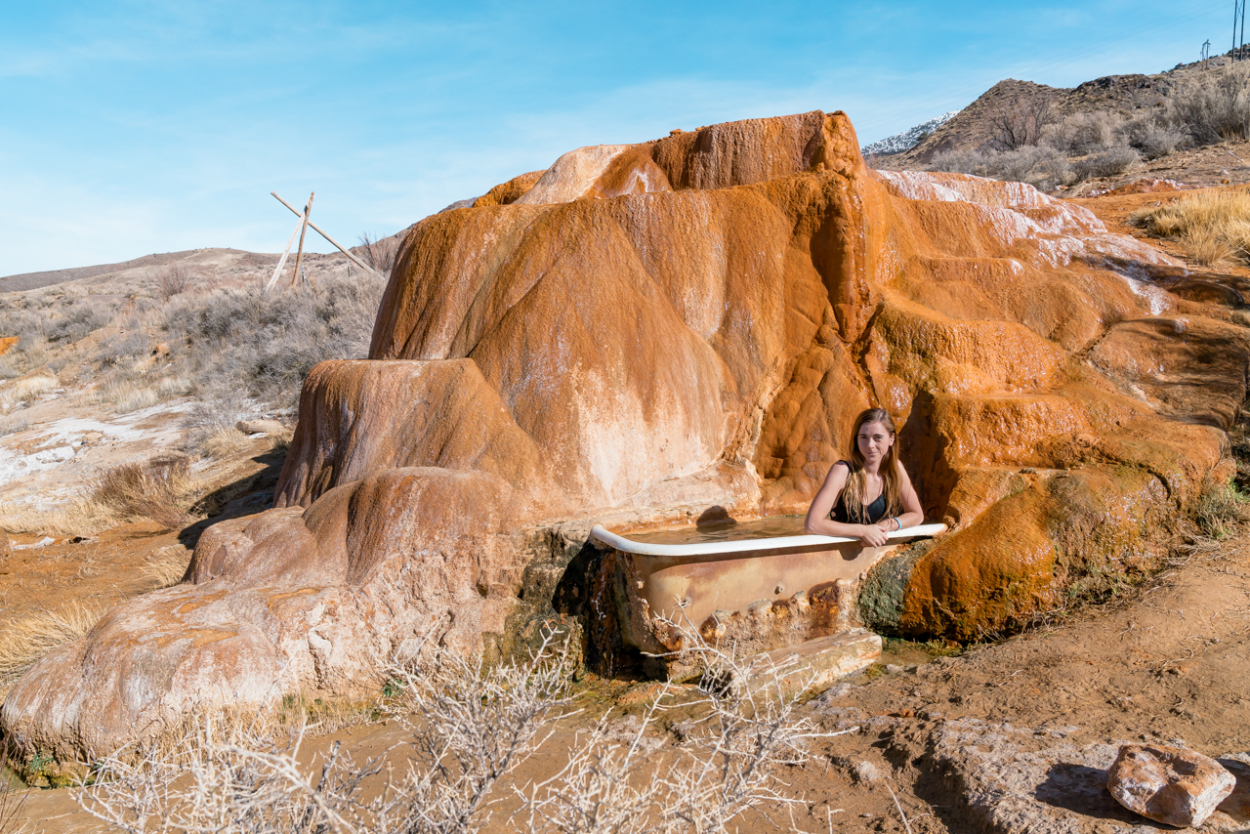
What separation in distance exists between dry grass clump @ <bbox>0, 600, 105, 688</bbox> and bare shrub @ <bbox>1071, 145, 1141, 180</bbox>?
45.1 ft

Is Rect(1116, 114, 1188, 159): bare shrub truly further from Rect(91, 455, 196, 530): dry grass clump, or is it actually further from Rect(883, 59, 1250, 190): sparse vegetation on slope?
Rect(91, 455, 196, 530): dry grass clump

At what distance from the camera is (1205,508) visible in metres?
4.16

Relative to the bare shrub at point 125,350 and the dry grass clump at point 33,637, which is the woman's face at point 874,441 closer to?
the dry grass clump at point 33,637

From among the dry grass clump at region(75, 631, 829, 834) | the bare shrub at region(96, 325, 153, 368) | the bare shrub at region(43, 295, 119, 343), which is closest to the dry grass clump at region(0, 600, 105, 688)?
the dry grass clump at region(75, 631, 829, 834)

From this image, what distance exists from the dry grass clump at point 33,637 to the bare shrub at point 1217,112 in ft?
50.5

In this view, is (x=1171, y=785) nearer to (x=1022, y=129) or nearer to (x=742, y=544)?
(x=742, y=544)

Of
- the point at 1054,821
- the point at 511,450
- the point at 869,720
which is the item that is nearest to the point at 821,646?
the point at 869,720

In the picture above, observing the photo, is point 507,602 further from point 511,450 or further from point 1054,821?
point 1054,821

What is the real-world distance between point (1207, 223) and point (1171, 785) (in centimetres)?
642

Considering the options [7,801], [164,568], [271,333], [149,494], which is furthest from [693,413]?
[271,333]

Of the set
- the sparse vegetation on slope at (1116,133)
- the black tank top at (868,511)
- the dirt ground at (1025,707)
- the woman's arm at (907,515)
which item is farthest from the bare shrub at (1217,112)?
the black tank top at (868,511)

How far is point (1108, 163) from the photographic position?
40.3 ft

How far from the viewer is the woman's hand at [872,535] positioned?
12.6 ft

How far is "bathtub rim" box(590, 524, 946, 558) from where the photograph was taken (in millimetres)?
3621
